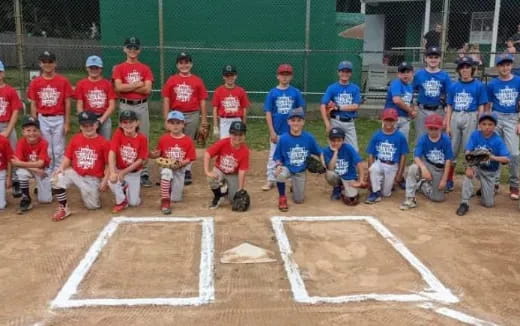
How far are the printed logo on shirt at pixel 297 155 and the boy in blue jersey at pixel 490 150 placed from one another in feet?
6.12

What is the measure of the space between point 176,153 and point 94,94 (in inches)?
53.1

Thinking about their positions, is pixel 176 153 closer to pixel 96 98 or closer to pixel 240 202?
pixel 240 202

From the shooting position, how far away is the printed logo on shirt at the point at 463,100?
6611mm

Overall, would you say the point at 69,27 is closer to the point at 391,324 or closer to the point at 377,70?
the point at 377,70

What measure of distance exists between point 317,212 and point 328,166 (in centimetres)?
71

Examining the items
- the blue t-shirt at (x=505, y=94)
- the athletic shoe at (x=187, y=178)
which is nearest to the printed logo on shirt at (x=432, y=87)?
the blue t-shirt at (x=505, y=94)

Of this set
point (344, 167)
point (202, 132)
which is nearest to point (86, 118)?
point (202, 132)

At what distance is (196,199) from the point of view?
642 cm

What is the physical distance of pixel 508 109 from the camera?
6605mm

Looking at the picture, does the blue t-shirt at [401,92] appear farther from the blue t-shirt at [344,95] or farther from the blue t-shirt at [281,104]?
the blue t-shirt at [281,104]

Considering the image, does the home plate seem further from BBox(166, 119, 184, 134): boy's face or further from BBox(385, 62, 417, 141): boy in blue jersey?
BBox(385, 62, 417, 141): boy in blue jersey

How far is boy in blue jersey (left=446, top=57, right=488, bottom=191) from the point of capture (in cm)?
660

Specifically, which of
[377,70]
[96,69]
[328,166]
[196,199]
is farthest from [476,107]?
[377,70]

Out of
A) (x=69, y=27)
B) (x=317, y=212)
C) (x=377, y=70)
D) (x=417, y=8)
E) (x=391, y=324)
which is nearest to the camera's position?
(x=391, y=324)
